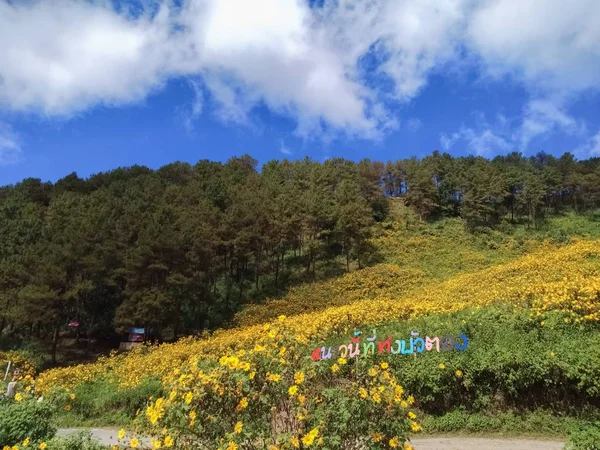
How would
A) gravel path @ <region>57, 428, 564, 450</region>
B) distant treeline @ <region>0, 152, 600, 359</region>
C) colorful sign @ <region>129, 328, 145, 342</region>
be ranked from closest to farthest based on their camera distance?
1. gravel path @ <region>57, 428, 564, 450</region>
2. colorful sign @ <region>129, 328, 145, 342</region>
3. distant treeline @ <region>0, 152, 600, 359</region>

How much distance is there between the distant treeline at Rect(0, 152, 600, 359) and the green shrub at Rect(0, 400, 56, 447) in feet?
47.6

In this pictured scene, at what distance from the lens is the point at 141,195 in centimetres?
3534

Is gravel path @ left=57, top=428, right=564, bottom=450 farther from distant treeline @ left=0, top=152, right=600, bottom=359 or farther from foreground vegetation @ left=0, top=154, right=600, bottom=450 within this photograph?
distant treeline @ left=0, top=152, right=600, bottom=359

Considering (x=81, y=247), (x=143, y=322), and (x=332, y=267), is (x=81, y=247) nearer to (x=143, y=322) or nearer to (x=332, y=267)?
(x=143, y=322)

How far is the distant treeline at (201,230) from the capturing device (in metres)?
20.7

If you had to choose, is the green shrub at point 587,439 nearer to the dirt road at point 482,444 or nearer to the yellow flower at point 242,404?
the yellow flower at point 242,404

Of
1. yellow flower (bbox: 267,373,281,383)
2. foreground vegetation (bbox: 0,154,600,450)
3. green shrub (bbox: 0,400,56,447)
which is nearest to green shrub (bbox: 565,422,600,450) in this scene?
foreground vegetation (bbox: 0,154,600,450)

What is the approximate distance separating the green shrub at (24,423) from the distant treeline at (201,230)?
1450cm

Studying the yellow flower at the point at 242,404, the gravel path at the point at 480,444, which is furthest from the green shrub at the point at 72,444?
the yellow flower at the point at 242,404

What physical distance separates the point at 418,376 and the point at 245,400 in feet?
17.2

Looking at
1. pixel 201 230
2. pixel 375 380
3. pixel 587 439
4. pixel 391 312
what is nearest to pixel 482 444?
pixel 587 439

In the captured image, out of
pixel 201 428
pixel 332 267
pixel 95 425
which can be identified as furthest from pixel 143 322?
pixel 201 428

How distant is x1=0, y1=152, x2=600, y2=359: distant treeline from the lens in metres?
20.7

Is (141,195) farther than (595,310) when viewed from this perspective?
Yes
